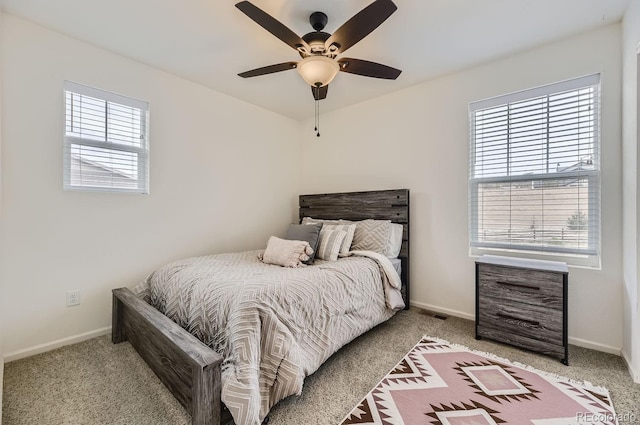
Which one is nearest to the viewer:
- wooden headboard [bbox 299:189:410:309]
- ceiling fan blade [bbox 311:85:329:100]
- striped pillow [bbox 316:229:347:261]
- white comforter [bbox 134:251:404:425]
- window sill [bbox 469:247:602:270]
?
white comforter [bbox 134:251:404:425]

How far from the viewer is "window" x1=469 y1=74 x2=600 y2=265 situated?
2229 millimetres

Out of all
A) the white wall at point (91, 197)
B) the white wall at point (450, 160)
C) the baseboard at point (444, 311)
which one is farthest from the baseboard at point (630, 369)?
the white wall at point (91, 197)

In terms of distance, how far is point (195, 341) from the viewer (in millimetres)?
1496

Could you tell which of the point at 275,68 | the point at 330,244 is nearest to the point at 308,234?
the point at 330,244

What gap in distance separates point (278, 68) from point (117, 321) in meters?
2.39

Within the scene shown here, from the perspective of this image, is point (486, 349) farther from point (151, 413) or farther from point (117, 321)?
point (117, 321)

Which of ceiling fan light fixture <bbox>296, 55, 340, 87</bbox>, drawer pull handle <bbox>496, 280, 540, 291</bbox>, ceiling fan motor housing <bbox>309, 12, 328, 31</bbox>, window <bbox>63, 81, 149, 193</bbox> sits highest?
ceiling fan motor housing <bbox>309, 12, 328, 31</bbox>

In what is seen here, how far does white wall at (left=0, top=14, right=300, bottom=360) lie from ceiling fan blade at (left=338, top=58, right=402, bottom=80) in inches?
70.6

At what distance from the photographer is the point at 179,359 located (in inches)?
58.0

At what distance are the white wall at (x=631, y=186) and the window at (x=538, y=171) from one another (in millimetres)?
193

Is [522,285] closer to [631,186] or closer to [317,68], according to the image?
[631,186]

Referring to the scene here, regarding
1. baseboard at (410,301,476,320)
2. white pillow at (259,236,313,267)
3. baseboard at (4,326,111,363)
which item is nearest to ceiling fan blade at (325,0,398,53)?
white pillow at (259,236,313,267)

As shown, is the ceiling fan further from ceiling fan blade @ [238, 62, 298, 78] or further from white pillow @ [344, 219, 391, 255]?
white pillow @ [344, 219, 391, 255]

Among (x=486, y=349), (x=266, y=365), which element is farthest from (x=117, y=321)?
(x=486, y=349)
